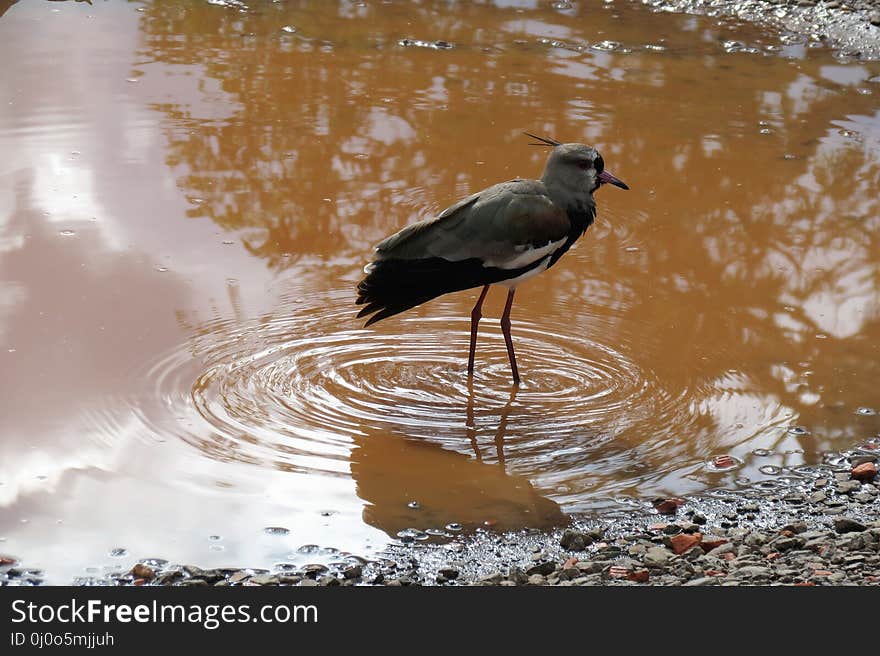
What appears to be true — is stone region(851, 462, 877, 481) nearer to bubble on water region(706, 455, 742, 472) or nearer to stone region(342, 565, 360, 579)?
bubble on water region(706, 455, 742, 472)

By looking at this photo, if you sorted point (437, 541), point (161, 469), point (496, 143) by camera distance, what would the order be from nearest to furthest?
point (437, 541) → point (161, 469) → point (496, 143)

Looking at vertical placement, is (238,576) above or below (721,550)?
below

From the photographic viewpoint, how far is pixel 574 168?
636cm

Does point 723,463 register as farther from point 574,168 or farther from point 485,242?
point 574,168

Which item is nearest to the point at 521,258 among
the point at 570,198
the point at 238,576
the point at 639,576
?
the point at 570,198

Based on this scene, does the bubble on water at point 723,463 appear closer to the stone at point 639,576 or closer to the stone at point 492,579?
the stone at point 639,576

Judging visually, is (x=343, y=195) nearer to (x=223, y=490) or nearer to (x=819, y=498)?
(x=223, y=490)

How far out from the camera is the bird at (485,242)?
20.1 ft

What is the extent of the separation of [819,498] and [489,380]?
1.85 m

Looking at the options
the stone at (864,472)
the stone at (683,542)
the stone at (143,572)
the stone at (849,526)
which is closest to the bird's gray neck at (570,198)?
the stone at (864,472)

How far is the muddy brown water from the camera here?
5.55 meters

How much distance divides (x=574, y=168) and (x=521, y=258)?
0.57 meters

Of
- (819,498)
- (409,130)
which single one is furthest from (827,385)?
(409,130)

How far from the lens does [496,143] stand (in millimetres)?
9531
